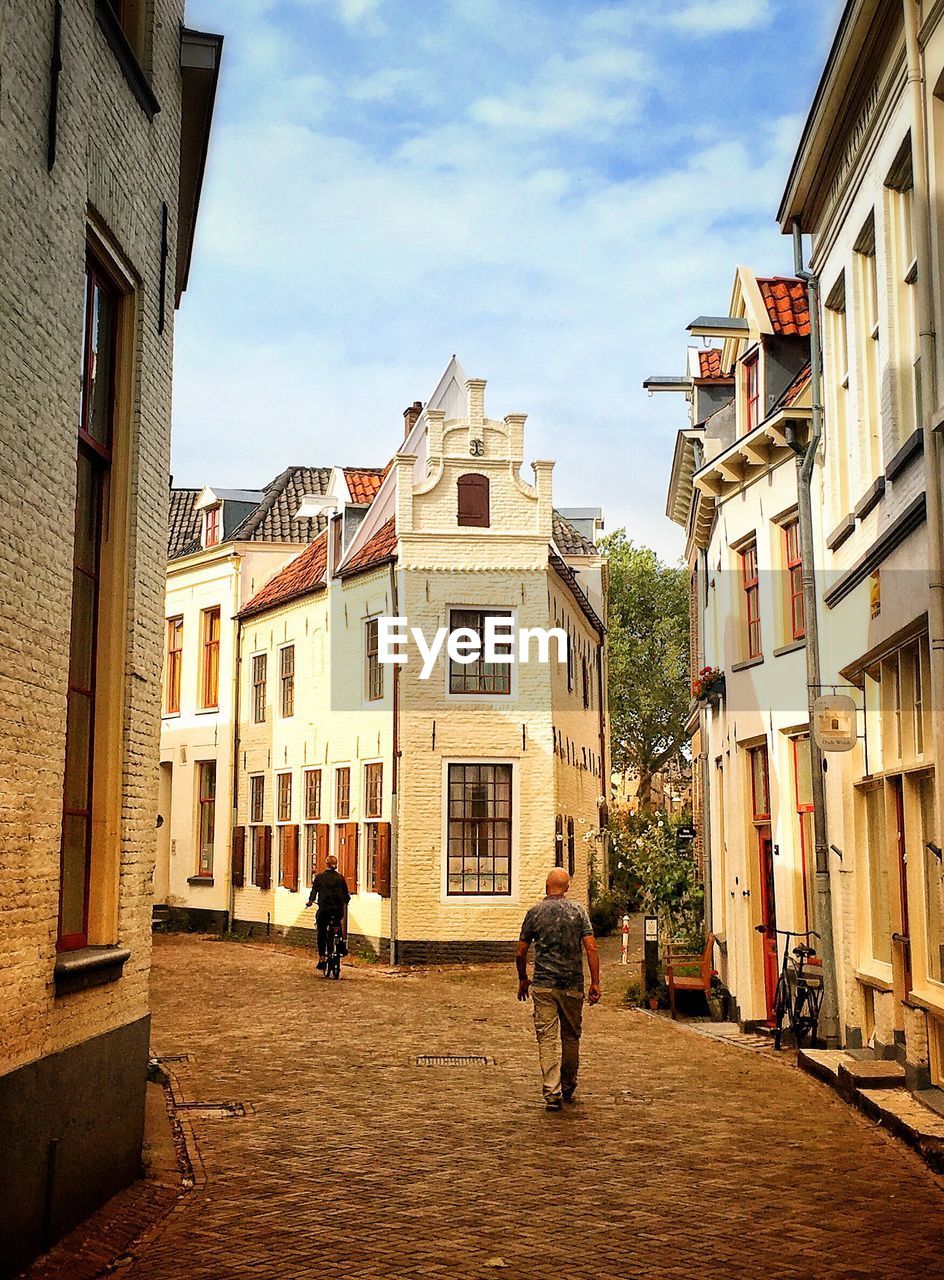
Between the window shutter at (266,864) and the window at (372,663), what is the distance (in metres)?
5.24

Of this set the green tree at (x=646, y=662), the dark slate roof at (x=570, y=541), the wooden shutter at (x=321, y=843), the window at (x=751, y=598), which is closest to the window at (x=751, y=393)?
the window at (x=751, y=598)

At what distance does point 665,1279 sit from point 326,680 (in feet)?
73.4

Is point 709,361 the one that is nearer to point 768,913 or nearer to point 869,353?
point 768,913

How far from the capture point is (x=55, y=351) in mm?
6578

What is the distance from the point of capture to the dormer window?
33.1 meters

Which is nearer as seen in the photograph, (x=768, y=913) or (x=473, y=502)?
(x=768, y=913)

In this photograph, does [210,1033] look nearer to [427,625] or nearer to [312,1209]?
[312,1209]

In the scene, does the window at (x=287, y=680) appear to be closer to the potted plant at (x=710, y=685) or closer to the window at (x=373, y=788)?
the window at (x=373, y=788)

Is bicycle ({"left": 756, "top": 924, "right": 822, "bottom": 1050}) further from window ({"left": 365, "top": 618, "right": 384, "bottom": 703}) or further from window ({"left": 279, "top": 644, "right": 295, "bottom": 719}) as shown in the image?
window ({"left": 279, "top": 644, "right": 295, "bottom": 719})

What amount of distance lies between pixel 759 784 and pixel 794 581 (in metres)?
2.62

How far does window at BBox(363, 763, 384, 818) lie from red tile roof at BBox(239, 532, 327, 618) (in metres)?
4.09

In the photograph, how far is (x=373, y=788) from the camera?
2586cm

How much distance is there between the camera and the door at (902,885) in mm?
9969

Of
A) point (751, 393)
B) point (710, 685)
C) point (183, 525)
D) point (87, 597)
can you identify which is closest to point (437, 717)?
point (710, 685)
